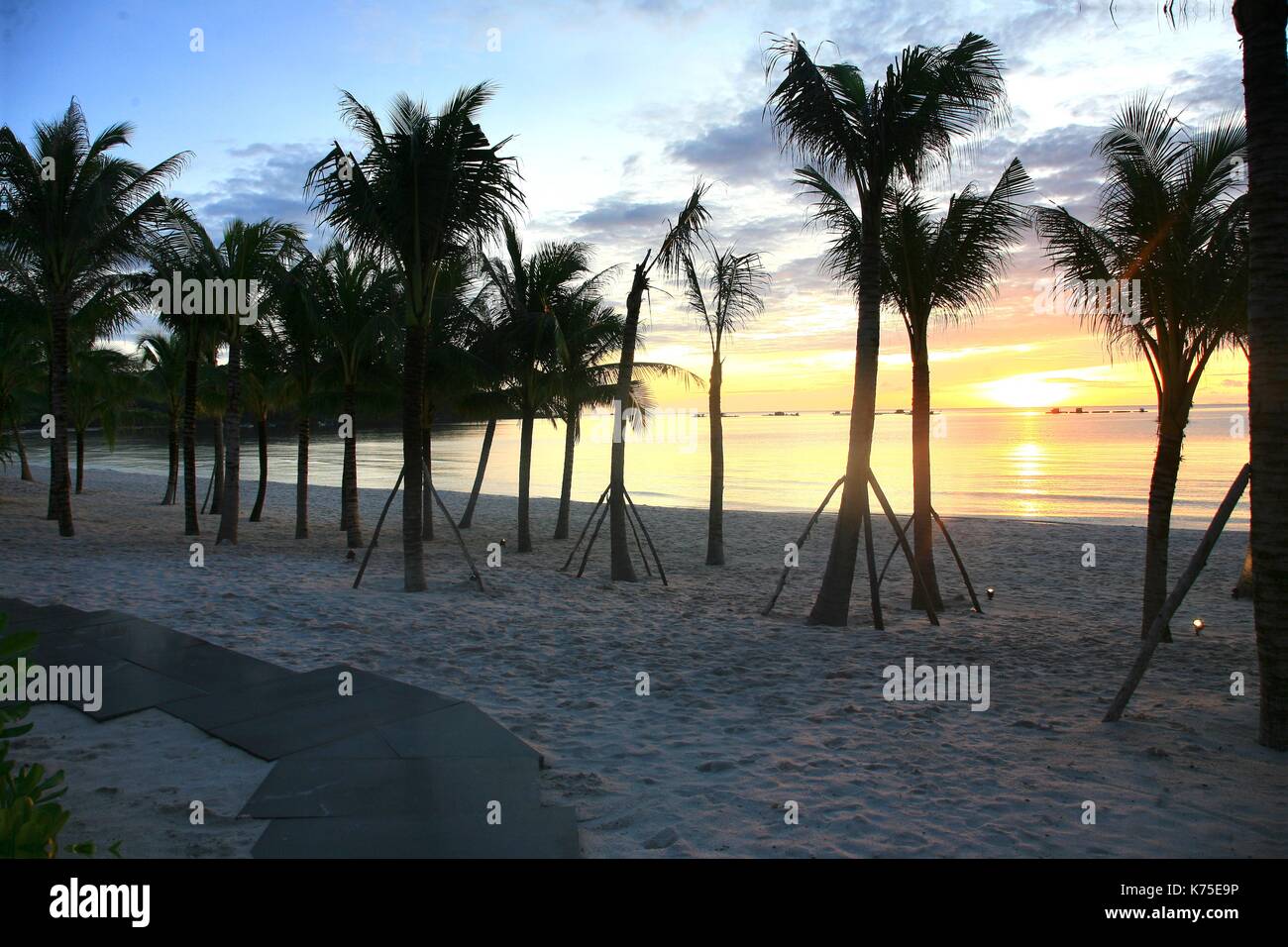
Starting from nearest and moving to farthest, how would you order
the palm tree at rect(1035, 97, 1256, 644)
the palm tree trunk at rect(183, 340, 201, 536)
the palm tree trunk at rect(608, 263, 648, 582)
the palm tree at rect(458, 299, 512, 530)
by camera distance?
the palm tree at rect(1035, 97, 1256, 644) < the palm tree trunk at rect(608, 263, 648, 582) < the palm tree trunk at rect(183, 340, 201, 536) < the palm tree at rect(458, 299, 512, 530)

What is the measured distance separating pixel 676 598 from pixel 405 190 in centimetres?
766

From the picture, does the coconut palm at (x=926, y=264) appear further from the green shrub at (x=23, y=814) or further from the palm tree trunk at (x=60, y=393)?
the palm tree trunk at (x=60, y=393)

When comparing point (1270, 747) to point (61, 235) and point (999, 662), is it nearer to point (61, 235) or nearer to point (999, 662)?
point (999, 662)

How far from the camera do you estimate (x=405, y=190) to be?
1142cm

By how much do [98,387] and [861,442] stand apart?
33818 millimetres

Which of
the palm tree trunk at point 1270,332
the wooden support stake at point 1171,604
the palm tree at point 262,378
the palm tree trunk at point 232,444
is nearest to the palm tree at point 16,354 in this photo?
the palm tree at point 262,378

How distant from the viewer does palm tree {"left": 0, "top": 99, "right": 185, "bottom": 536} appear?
49.3 feet

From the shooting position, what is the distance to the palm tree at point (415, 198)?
37.1ft

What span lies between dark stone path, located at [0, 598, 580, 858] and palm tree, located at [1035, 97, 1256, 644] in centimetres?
823

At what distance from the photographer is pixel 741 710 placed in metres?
6.59

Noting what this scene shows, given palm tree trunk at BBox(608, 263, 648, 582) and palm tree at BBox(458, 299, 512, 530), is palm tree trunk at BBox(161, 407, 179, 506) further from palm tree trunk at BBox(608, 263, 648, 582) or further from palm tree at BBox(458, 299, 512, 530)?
palm tree trunk at BBox(608, 263, 648, 582)

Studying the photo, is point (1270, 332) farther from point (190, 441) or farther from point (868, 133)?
point (190, 441)

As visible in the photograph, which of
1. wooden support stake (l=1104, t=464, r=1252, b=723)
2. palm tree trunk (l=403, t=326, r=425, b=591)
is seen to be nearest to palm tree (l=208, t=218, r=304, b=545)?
palm tree trunk (l=403, t=326, r=425, b=591)

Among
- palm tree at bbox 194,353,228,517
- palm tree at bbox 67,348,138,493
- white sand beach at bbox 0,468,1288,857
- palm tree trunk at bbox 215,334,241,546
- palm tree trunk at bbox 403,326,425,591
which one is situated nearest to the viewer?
white sand beach at bbox 0,468,1288,857
